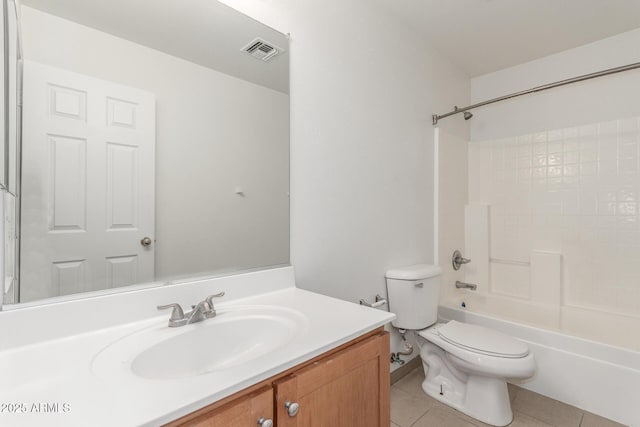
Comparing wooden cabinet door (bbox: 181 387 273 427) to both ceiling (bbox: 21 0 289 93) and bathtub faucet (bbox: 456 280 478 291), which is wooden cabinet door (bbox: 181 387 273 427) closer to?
ceiling (bbox: 21 0 289 93)

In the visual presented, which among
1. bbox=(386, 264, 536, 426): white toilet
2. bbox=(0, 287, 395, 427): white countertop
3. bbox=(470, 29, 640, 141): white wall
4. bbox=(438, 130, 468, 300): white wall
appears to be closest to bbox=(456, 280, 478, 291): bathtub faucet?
bbox=(438, 130, 468, 300): white wall

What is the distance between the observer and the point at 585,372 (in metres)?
1.63

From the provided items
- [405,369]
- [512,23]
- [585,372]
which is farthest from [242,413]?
[512,23]

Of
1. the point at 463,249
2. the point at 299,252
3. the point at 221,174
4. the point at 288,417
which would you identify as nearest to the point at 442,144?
the point at 463,249

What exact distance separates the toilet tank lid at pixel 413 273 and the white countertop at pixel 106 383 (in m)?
0.92

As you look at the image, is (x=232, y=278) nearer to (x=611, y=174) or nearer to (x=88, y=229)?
(x=88, y=229)

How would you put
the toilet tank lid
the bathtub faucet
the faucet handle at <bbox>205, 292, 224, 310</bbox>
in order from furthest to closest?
the bathtub faucet < the toilet tank lid < the faucet handle at <bbox>205, 292, 224, 310</bbox>

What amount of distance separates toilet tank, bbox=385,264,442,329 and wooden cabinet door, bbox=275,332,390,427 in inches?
33.0

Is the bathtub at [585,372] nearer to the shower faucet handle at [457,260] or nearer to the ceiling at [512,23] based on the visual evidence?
the shower faucet handle at [457,260]

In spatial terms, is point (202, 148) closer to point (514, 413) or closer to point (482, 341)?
point (482, 341)

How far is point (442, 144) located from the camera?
90.4 inches

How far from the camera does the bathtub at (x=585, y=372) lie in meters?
1.51

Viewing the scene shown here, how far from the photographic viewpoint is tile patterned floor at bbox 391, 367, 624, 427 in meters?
1.55

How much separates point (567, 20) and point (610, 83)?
1.98ft
